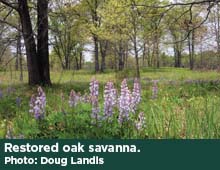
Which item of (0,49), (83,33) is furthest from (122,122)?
(83,33)

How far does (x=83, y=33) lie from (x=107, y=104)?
3268 cm

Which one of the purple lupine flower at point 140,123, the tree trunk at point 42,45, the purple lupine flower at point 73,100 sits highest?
the tree trunk at point 42,45

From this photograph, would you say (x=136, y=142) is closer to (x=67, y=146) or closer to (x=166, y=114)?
(x=67, y=146)

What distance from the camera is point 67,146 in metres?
3.61

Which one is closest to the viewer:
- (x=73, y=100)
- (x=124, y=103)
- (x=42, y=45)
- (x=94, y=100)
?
(x=124, y=103)

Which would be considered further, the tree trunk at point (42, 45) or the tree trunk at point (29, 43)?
the tree trunk at point (42, 45)

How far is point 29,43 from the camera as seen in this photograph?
1366 cm

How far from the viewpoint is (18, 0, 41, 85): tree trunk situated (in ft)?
44.3

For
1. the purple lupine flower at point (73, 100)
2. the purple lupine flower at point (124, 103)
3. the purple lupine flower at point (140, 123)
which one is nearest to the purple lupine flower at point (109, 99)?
the purple lupine flower at point (124, 103)

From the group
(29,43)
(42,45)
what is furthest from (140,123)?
(42,45)

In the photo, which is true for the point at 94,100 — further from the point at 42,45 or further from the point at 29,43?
the point at 42,45

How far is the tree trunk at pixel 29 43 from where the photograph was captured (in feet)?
44.3

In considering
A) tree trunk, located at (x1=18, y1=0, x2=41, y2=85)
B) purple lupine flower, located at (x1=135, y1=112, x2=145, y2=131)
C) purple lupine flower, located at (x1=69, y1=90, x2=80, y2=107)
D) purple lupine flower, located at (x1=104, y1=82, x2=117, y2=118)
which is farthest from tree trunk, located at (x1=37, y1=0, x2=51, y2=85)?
purple lupine flower, located at (x1=135, y1=112, x2=145, y2=131)

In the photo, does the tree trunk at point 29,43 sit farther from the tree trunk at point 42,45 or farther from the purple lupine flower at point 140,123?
the purple lupine flower at point 140,123
